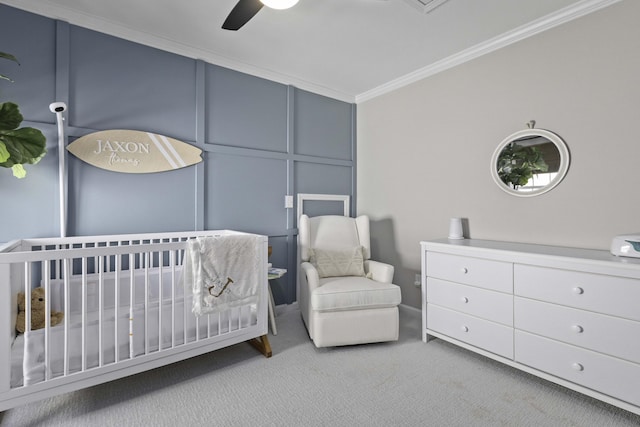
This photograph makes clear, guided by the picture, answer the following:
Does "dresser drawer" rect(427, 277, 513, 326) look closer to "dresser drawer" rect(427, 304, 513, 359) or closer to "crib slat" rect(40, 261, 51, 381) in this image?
"dresser drawer" rect(427, 304, 513, 359)

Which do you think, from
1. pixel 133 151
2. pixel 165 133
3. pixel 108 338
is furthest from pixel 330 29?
pixel 108 338

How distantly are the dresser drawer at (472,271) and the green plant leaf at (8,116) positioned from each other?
2.55 metres

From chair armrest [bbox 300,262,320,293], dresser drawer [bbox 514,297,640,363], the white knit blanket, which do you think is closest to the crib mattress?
the white knit blanket

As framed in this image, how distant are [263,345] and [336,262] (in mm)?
921

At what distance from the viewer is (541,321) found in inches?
69.6

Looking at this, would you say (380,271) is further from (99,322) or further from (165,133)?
(165,133)

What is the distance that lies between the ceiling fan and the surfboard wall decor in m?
1.06

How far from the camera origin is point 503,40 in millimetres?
2301

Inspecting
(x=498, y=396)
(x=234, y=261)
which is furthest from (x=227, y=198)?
(x=498, y=396)

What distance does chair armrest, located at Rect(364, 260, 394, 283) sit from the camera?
2.52 metres

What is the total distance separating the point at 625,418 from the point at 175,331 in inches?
95.1

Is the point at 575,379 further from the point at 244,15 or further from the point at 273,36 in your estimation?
the point at 273,36

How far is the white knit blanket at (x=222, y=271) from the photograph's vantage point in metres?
1.79

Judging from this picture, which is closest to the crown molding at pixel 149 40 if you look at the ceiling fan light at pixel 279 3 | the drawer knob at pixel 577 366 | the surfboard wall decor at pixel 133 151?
the surfboard wall decor at pixel 133 151
